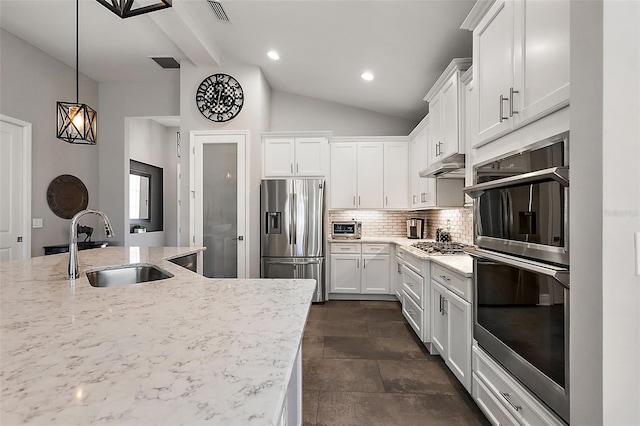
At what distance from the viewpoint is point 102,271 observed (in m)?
1.90

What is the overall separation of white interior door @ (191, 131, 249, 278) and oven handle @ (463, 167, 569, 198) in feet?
9.96

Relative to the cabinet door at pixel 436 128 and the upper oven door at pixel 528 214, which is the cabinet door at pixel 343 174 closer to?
the cabinet door at pixel 436 128

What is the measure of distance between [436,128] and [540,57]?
6.07 ft

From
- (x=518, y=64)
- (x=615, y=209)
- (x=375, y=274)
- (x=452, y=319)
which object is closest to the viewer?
(x=615, y=209)

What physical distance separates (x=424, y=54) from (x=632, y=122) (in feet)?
8.64

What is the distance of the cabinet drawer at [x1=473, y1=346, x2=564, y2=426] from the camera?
49.9 inches

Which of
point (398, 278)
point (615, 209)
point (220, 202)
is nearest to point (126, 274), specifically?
point (220, 202)

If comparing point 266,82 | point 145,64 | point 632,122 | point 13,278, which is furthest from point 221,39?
point 632,122

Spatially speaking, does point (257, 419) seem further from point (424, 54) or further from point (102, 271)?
point (424, 54)

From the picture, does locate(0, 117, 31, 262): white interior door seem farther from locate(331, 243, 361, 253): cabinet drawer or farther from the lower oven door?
the lower oven door

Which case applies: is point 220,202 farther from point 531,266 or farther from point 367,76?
point 531,266

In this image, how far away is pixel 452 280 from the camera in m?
2.25

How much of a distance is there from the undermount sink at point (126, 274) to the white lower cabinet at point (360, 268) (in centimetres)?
280

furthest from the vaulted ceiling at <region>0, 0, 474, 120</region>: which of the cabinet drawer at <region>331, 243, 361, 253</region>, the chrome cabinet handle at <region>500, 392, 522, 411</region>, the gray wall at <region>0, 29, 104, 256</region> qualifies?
the chrome cabinet handle at <region>500, 392, 522, 411</region>
